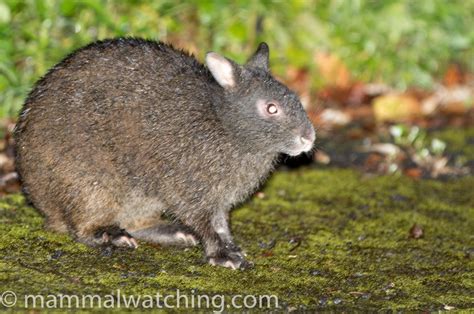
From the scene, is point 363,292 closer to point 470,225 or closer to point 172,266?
point 172,266

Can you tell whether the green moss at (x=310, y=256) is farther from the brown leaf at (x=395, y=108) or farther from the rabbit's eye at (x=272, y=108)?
the brown leaf at (x=395, y=108)

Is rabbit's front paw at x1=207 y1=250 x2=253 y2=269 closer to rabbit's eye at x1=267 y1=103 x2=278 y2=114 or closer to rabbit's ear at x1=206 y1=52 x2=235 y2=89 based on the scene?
rabbit's eye at x1=267 y1=103 x2=278 y2=114

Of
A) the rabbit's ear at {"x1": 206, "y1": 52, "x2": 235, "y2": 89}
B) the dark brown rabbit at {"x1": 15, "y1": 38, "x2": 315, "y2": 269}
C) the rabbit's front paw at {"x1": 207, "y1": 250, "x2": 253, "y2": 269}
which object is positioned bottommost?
the rabbit's front paw at {"x1": 207, "y1": 250, "x2": 253, "y2": 269}

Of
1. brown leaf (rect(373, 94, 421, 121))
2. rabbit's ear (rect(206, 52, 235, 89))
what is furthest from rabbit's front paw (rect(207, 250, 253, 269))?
brown leaf (rect(373, 94, 421, 121))

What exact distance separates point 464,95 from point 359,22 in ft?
5.42

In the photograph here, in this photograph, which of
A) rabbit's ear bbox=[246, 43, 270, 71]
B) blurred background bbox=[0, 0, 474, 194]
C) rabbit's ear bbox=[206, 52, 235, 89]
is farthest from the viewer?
blurred background bbox=[0, 0, 474, 194]

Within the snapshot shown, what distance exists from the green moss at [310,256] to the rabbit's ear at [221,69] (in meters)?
1.18

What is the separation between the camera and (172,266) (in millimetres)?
5512

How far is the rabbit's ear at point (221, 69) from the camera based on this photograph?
5758mm

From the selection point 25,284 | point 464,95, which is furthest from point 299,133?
point 464,95

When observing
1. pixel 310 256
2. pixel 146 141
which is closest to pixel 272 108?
pixel 146 141

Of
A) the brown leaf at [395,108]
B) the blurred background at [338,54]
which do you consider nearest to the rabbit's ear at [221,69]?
the blurred background at [338,54]

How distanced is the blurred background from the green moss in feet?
3.19

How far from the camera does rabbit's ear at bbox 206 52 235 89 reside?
227 inches
